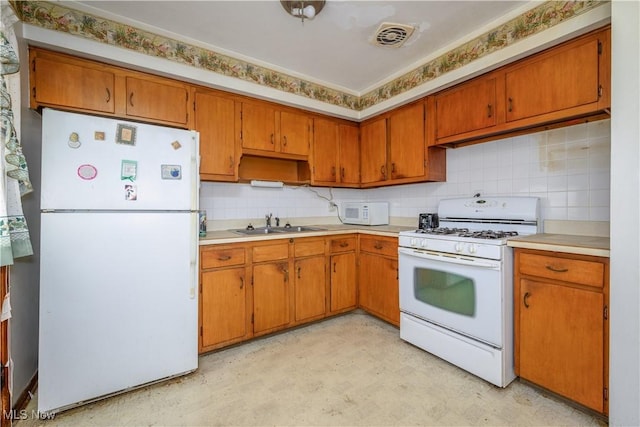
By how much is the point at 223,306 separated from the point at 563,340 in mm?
2262

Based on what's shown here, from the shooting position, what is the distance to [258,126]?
2760 mm

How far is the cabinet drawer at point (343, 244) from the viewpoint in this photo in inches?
114

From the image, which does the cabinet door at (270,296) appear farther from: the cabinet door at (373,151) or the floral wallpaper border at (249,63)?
the floral wallpaper border at (249,63)

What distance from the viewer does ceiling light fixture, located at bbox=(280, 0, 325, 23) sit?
1821mm

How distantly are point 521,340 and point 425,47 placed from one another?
232 cm

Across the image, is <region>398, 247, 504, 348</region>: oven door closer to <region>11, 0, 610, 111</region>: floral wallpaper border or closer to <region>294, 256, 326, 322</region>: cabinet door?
<region>294, 256, 326, 322</region>: cabinet door

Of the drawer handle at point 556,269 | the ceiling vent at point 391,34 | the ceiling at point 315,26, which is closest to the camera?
the drawer handle at point 556,269

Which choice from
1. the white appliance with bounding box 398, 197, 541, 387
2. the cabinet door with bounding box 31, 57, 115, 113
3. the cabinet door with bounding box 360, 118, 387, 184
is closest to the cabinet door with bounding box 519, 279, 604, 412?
the white appliance with bounding box 398, 197, 541, 387

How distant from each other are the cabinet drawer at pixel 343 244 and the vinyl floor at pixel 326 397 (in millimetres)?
960

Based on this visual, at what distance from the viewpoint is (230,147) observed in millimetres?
2602

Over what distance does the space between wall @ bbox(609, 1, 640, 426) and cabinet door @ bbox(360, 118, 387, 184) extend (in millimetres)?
1872

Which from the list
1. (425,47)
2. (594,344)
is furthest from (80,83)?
(594,344)

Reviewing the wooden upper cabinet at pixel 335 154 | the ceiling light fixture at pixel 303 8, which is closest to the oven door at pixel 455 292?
the wooden upper cabinet at pixel 335 154

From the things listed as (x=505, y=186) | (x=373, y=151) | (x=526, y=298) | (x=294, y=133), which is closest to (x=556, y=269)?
(x=526, y=298)
